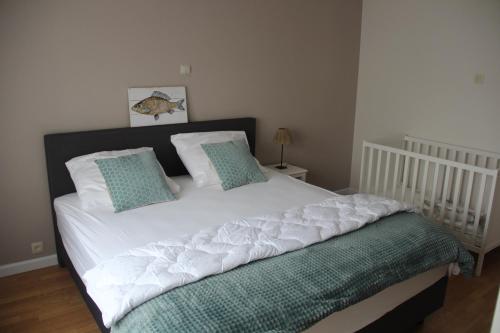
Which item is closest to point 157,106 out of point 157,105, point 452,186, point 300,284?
point 157,105

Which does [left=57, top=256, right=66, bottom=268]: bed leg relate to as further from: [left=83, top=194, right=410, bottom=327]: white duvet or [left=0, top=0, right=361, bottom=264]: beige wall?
[left=83, top=194, right=410, bottom=327]: white duvet

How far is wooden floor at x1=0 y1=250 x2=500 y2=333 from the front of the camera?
243 cm

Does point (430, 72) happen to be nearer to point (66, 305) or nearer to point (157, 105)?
point (157, 105)

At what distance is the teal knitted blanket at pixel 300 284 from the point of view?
156 cm

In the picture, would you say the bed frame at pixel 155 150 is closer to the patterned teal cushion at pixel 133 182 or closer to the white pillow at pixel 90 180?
the white pillow at pixel 90 180

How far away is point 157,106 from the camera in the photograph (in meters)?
3.25

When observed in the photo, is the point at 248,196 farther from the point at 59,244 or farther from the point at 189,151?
the point at 59,244

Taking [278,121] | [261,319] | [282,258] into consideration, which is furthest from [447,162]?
[261,319]

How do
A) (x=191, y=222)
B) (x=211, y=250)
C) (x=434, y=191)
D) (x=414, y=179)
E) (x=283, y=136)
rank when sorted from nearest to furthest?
(x=211, y=250) < (x=191, y=222) < (x=434, y=191) < (x=414, y=179) < (x=283, y=136)

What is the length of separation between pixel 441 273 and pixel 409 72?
7.26 feet

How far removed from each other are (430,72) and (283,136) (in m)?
1.48

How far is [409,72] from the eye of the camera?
3.93 meters

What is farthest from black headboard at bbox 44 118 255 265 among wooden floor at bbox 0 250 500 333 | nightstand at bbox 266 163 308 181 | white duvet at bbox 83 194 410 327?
white duvet at bbox 83 194 410 327

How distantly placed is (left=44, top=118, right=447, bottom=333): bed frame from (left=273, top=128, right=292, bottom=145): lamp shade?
0.78ft
